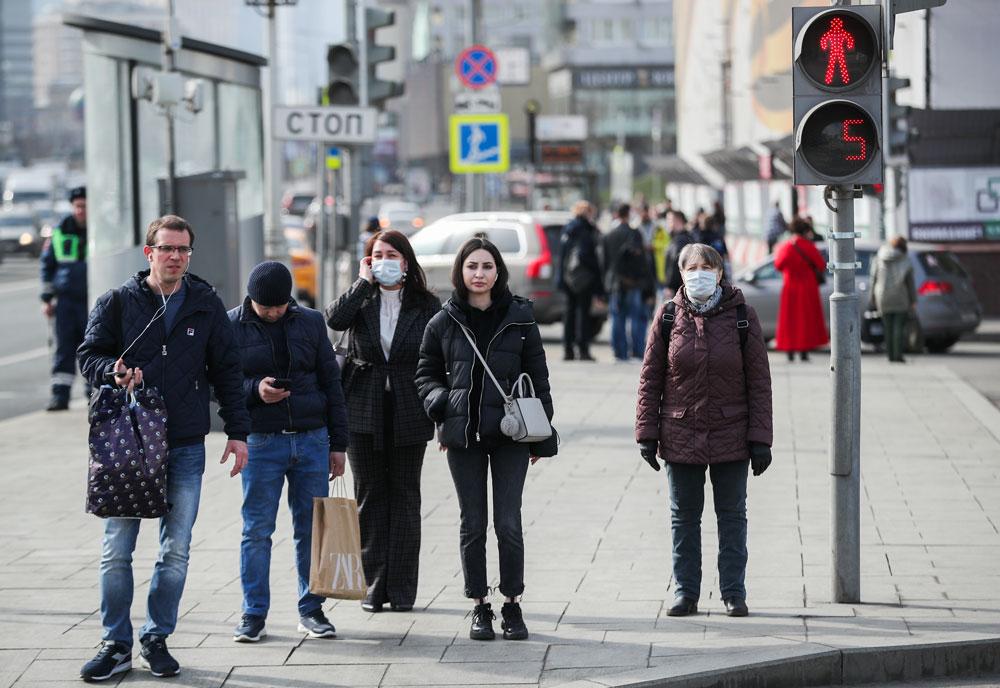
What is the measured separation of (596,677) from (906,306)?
14.4m

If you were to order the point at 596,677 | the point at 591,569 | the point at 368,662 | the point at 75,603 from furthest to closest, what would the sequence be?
the point at 591,569 < the point at 75,603 < the point at 368,662 < the point at 596,677

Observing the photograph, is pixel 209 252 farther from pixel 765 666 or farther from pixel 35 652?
pixel 765 666

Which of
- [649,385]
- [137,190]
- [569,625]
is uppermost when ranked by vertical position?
[137,190]

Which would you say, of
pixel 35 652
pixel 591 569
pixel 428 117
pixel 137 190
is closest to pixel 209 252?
pixel 137 190

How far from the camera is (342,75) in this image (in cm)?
1538

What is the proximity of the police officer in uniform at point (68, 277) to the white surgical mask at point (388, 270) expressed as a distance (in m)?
8.78

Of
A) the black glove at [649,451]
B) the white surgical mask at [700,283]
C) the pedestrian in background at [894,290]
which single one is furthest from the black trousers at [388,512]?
the pedestrian in background at [894,290]

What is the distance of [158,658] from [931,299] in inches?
640

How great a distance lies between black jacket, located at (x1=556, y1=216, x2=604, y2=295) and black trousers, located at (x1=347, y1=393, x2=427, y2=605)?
12.4m

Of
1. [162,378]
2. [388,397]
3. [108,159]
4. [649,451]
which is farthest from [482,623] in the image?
[108,159]

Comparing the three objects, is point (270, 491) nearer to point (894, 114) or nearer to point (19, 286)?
point (894, 114)

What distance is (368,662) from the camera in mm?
6859

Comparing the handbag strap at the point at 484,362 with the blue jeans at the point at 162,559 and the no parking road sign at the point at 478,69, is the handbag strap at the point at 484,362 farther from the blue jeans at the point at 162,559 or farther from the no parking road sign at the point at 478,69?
the no parking road sign at the point at 478,69

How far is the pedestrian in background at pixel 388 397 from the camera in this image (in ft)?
25.5
